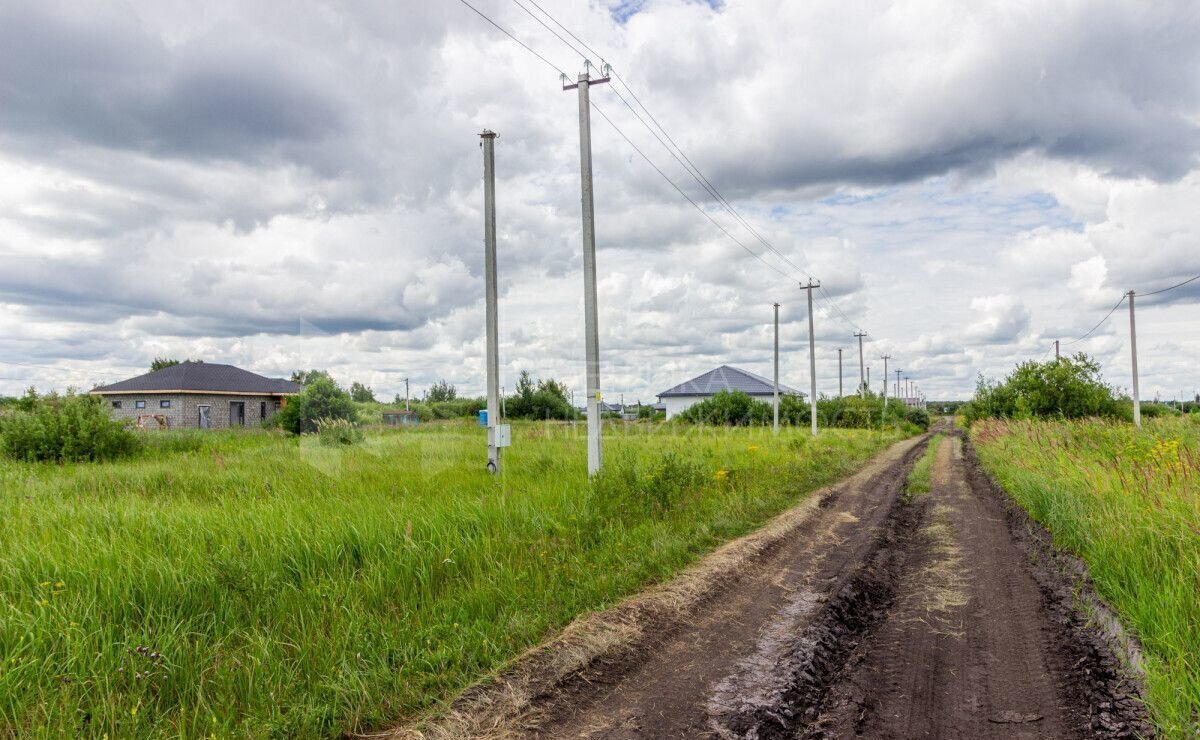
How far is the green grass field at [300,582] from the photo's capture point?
12.8ft

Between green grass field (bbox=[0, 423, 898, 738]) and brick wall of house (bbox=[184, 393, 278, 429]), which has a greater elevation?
brick wall of house (bbox=[184, 393, 278, 429])

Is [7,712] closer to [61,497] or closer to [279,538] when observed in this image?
[279,538]

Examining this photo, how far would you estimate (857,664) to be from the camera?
472 centimetres

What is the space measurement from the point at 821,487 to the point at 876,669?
10.3 metres

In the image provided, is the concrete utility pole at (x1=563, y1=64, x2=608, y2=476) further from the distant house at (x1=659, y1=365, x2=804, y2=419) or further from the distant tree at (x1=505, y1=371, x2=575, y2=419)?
the distant house at (x1=659, y1=365, x2=804, y2=419)

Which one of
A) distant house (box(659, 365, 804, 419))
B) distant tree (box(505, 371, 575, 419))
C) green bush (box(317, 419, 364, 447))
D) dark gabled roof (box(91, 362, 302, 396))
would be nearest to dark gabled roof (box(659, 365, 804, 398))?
distant house (box(659, 365, 804, 419))

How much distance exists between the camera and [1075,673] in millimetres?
4445

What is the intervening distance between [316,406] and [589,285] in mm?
18203

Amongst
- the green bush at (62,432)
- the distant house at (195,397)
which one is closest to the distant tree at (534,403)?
the distant house at (195,397)

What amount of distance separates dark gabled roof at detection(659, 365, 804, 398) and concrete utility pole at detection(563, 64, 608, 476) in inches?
2312

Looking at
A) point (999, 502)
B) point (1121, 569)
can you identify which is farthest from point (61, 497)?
point (999, 502)

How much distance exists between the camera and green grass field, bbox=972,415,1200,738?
4008mm

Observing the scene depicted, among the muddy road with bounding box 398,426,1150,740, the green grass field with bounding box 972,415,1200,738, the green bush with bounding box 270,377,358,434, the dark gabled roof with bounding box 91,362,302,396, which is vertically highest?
the dark gabled roof with bounding box 91,362,302,396

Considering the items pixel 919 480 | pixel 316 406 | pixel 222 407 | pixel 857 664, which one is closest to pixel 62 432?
pixel 316 406
